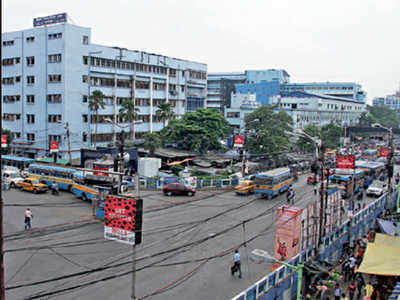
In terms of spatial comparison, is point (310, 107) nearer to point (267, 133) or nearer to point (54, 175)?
point (267, 133)

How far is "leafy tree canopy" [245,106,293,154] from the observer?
192 ft

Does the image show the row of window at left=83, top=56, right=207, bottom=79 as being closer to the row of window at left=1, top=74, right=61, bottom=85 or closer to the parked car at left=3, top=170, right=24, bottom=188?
the row of window at left=1, top=74, right=61, bottom=85

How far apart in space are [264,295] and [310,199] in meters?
25.6

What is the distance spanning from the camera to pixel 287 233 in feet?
69.1

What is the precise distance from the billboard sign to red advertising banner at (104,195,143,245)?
5413 centimetres

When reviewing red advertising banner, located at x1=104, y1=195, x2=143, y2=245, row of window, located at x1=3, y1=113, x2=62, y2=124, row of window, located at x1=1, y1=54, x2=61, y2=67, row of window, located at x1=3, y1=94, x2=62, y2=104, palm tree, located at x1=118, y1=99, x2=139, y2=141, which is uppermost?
row of window, located at x1=1, y1=54, x2=61, y2=67

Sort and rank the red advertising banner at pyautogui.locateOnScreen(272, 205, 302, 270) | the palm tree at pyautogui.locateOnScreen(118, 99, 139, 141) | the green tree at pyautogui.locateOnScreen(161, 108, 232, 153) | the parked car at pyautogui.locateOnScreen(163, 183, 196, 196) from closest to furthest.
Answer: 1. the red advertising banner at pyautogui.locateOnScreen(272, 205, 302, 270)
2. the parked car at pyautogui.locateOnScreen(163, 183, 196, 196)
3. the green tree at pyautogui.locateOnScreen(161, 108, 232, 153)
4. the palm tree at pyautogui.locateOnScreen(118, 99, 139, 141)

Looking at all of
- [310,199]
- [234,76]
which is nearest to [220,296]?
[310,199]

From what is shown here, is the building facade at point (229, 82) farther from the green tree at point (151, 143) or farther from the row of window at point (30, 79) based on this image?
the green tree at point (151, 143)

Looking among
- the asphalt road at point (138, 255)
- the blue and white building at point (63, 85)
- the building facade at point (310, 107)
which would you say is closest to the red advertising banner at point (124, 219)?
the asphalt road at point (138, 255)

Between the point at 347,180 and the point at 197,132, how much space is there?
78.7 feet

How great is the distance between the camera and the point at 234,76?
138 metres

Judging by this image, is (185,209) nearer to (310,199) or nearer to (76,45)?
(310,199)

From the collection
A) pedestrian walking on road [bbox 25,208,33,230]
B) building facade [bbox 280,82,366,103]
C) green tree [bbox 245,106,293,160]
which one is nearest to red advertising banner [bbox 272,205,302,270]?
pedestrian walking on road [bbox 25,208,33,230]
